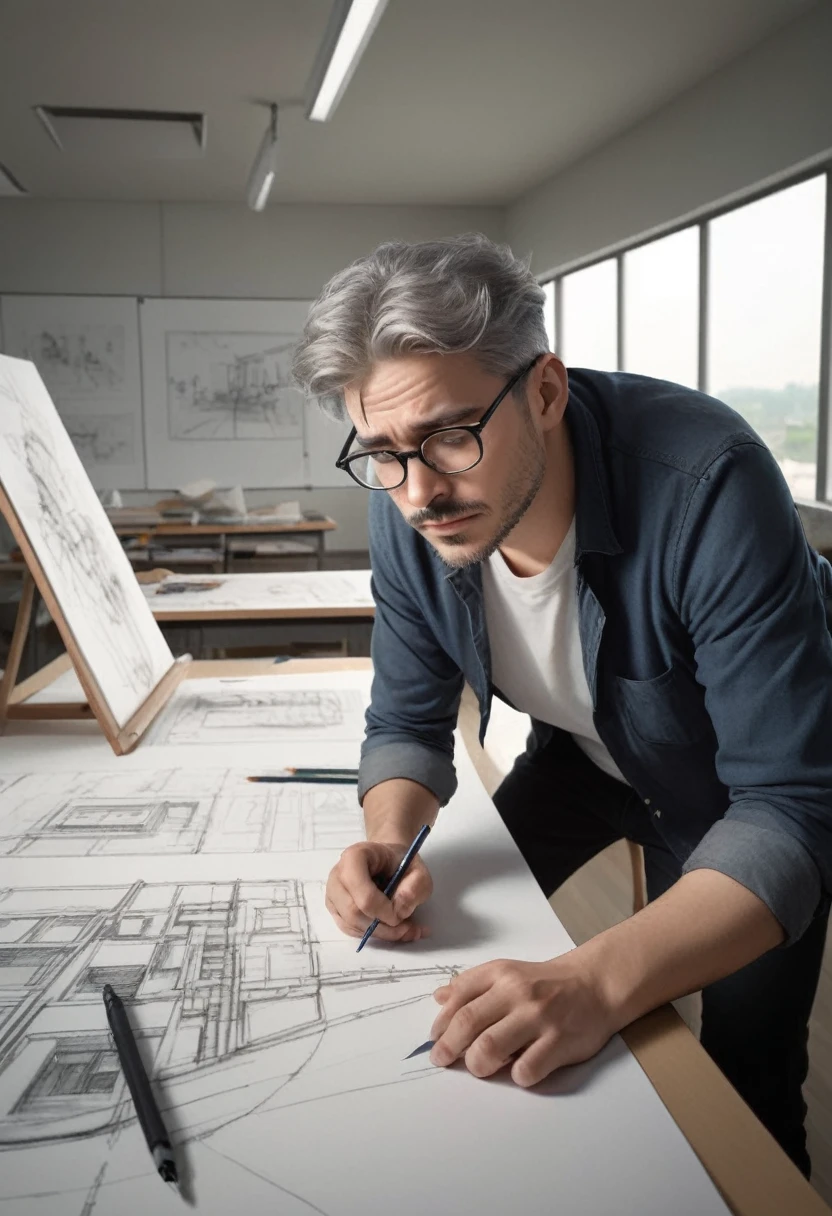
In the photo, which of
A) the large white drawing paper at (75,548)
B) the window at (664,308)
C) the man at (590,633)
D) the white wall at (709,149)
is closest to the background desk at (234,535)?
the window at (664,308)

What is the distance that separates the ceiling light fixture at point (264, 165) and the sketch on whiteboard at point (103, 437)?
2191 millimetres

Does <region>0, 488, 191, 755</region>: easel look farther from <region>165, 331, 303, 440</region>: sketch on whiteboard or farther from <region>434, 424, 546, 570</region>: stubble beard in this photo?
<region>165, 331, 303, 440</region>: sketch on whiteboard

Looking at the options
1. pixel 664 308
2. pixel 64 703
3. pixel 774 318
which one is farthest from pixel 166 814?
pixel 664 308

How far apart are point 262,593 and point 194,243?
5.95 meters

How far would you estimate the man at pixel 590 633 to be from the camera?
0.86m

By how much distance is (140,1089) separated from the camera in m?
0.70

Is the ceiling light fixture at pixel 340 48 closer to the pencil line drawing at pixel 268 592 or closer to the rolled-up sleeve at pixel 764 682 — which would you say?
the pencil line drawing at pixel 268 592

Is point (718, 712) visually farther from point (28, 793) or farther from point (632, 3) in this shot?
point (632, 3)

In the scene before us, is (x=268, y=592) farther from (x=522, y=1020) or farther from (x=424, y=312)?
(x=522, y=1020)

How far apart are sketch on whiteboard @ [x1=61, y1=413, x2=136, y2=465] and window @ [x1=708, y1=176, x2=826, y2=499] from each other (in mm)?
4825

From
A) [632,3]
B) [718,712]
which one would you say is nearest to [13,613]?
[718,712]

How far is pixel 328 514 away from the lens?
332 inches

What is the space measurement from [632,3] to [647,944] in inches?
168

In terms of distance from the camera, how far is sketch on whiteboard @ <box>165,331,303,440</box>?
26.3ft
